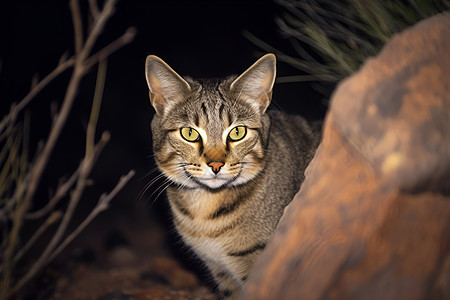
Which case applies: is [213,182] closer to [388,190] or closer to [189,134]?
[189,134]

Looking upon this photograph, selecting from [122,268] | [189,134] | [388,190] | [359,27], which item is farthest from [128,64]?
[388,190]

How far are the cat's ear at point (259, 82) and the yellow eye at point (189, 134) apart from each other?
0.41 m

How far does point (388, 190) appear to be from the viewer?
1.54 m

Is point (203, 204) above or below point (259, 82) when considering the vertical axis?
below

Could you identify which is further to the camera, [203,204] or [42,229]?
[203,204]

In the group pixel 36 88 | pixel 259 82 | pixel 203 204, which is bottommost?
pixel 203 204

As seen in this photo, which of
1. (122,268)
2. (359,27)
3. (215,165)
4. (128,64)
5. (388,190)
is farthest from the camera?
(128,64)

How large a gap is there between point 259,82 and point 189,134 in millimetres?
587

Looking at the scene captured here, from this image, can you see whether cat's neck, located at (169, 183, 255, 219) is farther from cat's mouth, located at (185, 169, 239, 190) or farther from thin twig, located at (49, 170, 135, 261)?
thin twig, located at (49, 170, 135, 261)

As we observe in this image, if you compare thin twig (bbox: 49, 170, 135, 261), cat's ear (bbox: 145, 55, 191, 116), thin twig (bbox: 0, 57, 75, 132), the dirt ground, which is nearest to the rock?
thin twig (bbox: 49, 170, 135, 261)

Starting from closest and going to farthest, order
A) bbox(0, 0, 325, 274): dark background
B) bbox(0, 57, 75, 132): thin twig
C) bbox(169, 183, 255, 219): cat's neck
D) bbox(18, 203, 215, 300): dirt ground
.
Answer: bbox(0, 57, 75, 132): thin twig → bbox(169, 183, 255, 219): cat's neck → bbox(18, 203, 215, 300): dirt ground → bbox(0, 0, 325, 274): dark background

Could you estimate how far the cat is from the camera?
2.80 meters

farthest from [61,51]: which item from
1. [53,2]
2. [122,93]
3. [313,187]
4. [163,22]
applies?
[313,187]

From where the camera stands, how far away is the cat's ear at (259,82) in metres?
2.83
